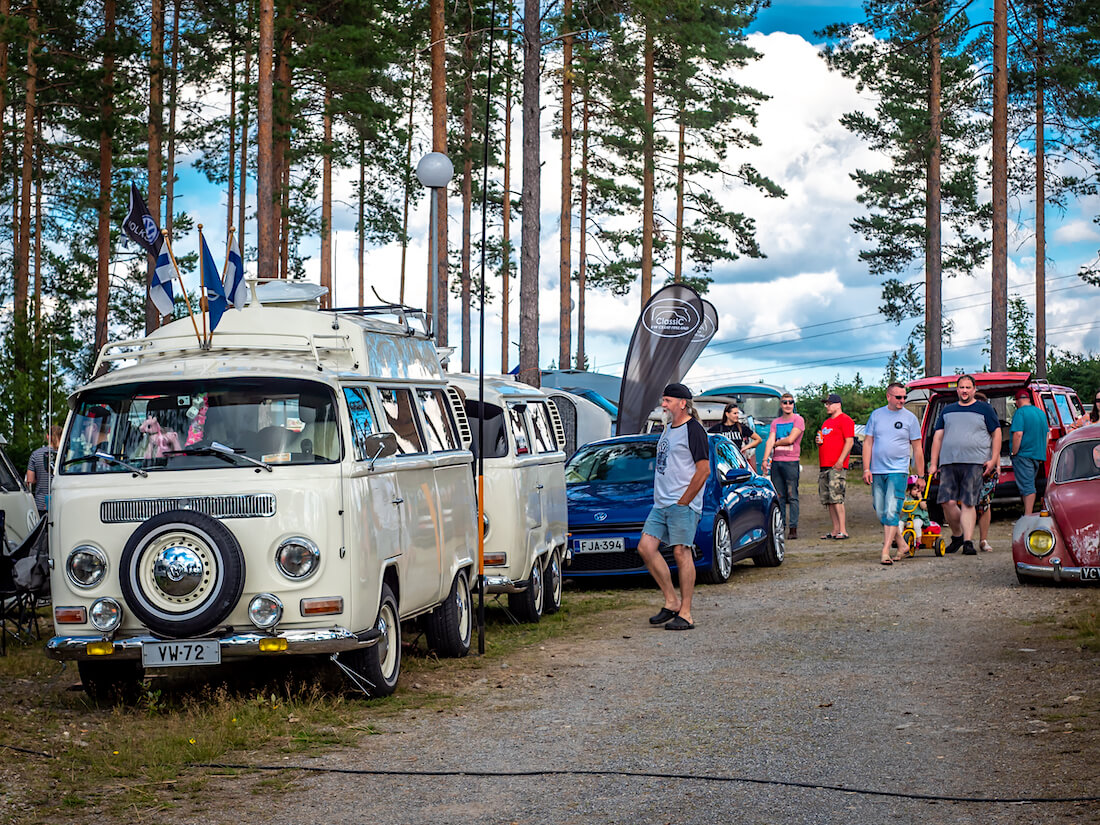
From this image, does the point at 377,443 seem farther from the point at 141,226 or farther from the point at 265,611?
the point at 141,226

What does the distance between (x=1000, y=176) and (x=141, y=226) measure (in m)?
20.9

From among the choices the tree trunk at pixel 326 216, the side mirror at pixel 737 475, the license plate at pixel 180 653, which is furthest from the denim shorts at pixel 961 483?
the tree trunk at pixel 326 216

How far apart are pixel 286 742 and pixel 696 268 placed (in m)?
43.4

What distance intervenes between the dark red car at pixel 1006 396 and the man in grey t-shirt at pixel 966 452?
2334 millimetres

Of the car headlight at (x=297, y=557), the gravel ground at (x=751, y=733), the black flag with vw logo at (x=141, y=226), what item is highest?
the black flag with vw logo at (x=141, y=226)

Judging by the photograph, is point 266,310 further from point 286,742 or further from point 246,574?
point 286,742

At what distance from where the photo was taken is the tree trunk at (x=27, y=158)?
90.9ft

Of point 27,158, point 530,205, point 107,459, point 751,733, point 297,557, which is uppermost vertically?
point 27,158

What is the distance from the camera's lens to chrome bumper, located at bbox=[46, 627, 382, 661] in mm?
7559

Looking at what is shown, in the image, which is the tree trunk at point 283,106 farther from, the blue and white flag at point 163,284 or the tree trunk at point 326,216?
the blue and white flag at point 163,284

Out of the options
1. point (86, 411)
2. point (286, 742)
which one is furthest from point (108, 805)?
point (86, 411)

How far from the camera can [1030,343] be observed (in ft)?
157

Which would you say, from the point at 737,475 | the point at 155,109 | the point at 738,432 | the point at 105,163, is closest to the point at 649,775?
the point at 737,475

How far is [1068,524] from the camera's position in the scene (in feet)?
40.9
